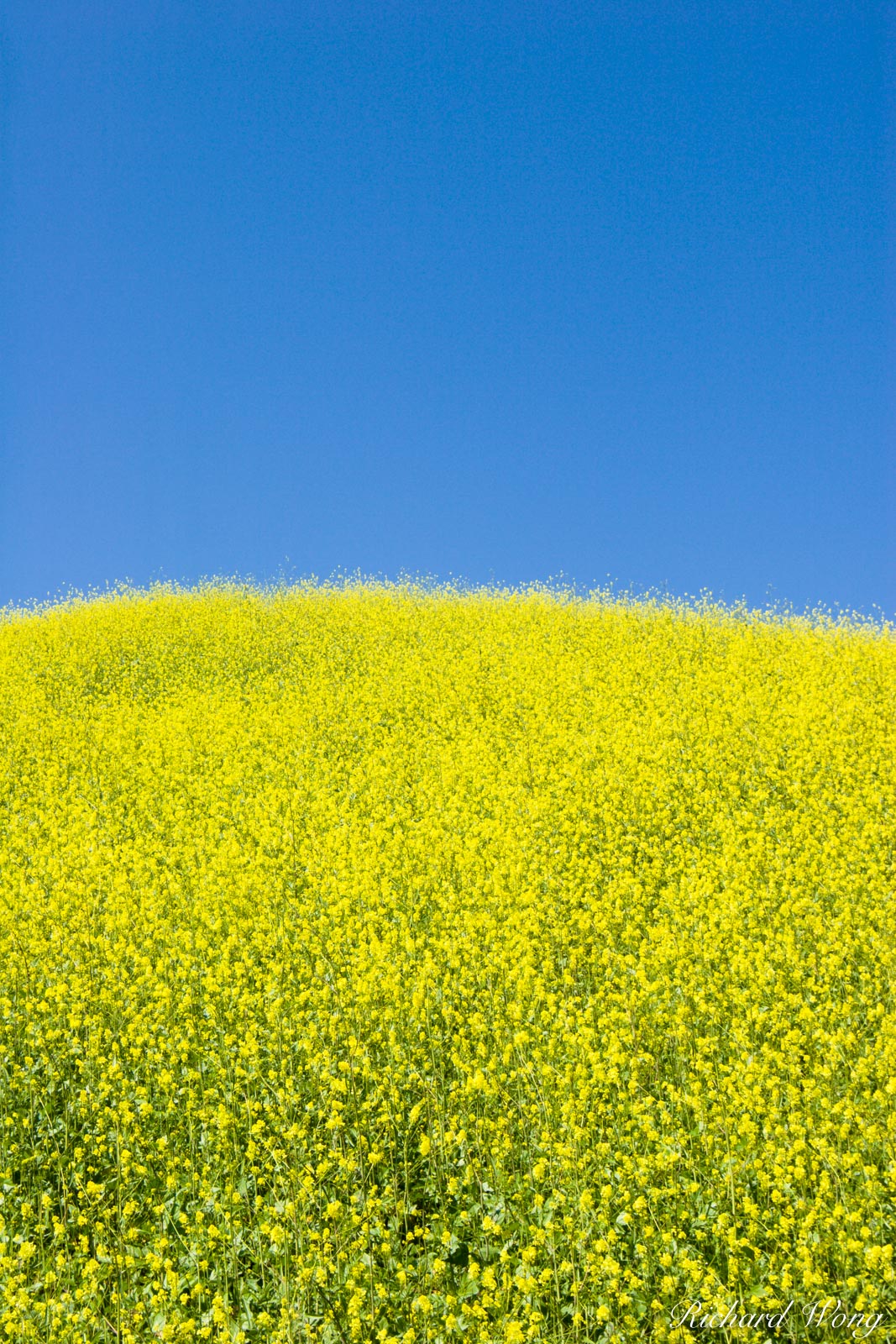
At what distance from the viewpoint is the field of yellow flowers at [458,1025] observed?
211 inches

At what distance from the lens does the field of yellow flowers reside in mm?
5359

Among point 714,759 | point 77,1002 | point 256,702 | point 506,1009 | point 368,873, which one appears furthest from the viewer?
point 256,702

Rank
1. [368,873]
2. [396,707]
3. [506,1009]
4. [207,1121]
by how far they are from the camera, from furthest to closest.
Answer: [396,707] < [368,873] < [506,1009] < [207,1121]

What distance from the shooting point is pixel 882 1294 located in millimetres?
Answer: 4961

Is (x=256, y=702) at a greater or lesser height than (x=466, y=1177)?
greater

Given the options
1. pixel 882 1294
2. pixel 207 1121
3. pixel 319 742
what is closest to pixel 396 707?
pixel 319 742

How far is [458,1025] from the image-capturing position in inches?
301

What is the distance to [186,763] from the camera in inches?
580

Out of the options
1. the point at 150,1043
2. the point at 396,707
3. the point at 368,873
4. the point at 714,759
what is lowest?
the point at 150,1043

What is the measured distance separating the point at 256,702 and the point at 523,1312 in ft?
43.9

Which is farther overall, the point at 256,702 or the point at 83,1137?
the point at 256,702

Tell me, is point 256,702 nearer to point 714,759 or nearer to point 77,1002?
point 714,759

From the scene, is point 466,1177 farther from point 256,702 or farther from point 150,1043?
point 256,702

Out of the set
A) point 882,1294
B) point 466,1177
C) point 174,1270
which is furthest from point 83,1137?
point 882,1294
